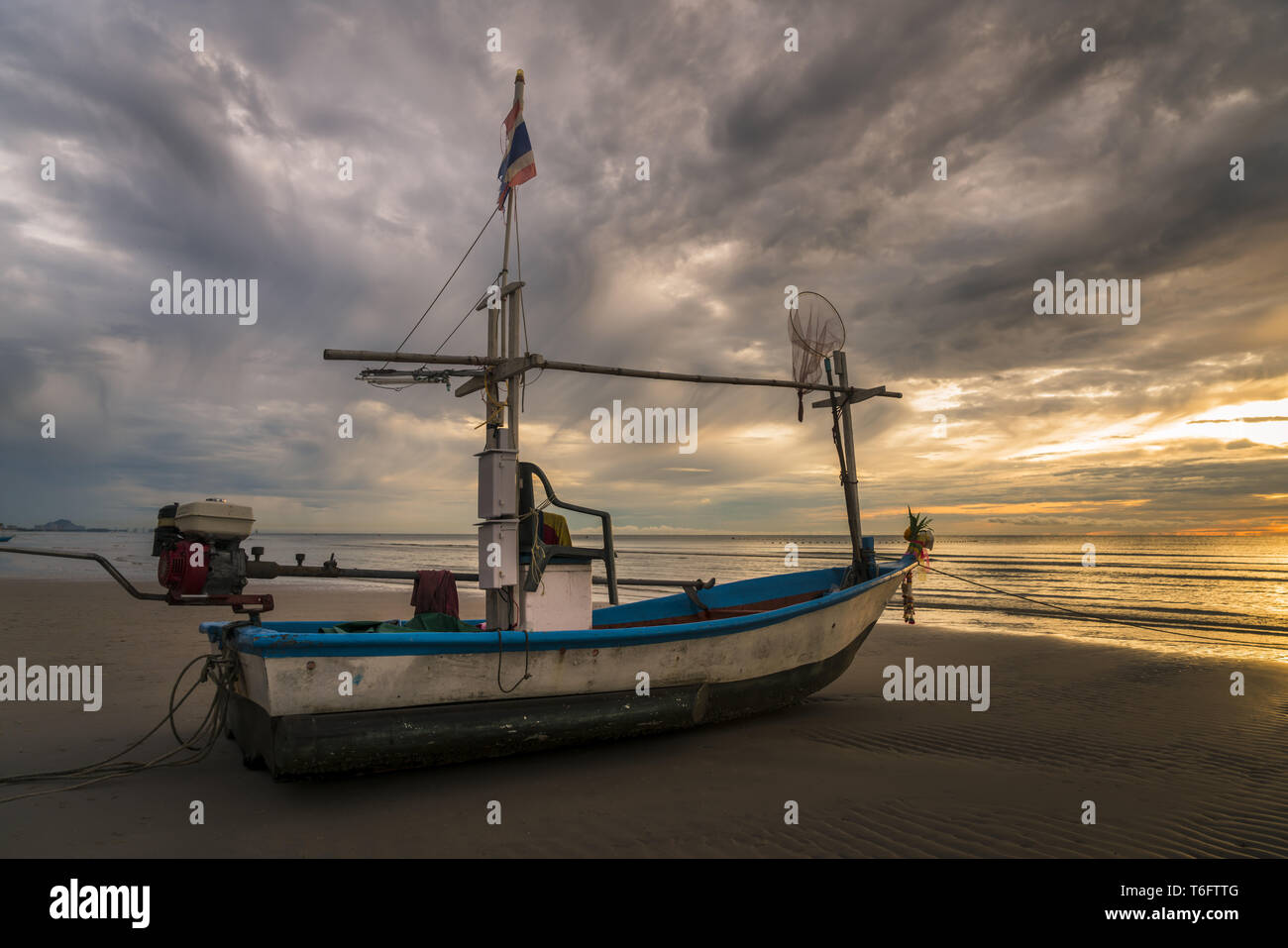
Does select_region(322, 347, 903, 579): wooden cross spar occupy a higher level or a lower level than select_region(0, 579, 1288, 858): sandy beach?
higher

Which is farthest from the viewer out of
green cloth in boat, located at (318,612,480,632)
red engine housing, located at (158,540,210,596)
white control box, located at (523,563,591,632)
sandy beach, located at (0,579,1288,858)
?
white control box, located at (523,563,591,632)

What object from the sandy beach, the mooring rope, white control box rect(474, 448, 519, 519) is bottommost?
the sandy beach

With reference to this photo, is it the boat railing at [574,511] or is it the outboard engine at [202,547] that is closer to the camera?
the outboard engine at [202,547]

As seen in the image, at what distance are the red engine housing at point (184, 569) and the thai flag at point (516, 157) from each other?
14.7ft

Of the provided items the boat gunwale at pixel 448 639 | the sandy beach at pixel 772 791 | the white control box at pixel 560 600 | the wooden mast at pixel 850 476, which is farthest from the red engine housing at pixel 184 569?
the wooden mast at pixel 850 476

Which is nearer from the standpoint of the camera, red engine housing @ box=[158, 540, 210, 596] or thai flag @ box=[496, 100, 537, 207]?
red engine housing @ box=[158, 540, 210, 596]

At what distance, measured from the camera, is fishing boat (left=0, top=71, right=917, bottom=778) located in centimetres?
486

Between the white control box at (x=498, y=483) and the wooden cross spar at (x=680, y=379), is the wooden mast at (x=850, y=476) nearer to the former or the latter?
the wooden cross spar at (x=680, y=379)

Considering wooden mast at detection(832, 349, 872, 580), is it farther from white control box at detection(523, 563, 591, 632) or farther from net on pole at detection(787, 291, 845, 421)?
white control box at detection(523, 563, 591, 632)

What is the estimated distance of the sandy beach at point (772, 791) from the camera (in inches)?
173

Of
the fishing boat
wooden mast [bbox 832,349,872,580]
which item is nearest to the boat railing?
the fishing boat
